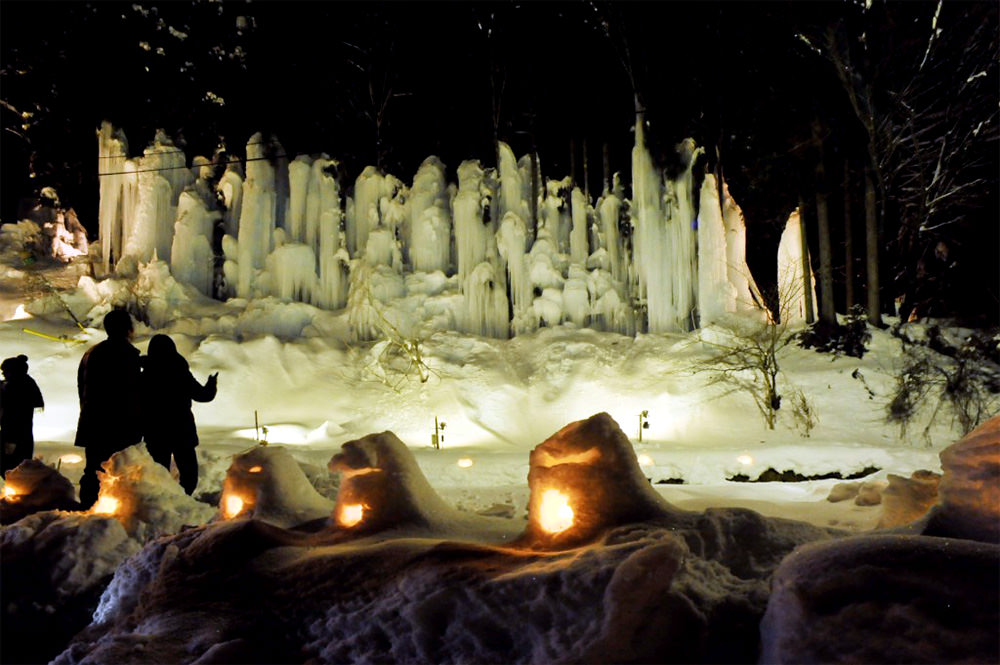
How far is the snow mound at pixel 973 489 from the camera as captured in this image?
123 inches

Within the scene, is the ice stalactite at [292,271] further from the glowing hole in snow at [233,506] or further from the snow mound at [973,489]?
the snow mound at [973,489]

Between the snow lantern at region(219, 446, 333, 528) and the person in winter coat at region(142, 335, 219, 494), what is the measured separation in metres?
1.31

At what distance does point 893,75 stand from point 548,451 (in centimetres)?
1890

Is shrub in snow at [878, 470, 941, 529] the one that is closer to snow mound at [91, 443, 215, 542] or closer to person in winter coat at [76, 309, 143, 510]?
snow mound at [91, 443, 215, 542]

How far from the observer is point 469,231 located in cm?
1800

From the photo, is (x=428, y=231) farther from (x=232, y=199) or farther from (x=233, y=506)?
(x=233, y=506)

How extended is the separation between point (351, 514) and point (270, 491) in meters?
0.95

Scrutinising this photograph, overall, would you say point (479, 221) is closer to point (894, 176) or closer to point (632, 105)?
point (632, 105)

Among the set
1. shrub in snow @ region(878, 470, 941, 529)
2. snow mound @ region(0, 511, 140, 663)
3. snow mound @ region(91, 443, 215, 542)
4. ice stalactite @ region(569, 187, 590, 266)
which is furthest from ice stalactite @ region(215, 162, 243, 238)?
shrub in snow @ region(878, 470, 941, 529)

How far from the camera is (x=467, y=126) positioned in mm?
21781

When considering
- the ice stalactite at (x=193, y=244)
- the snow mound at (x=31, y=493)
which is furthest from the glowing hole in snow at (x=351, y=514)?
the ice stalactite at (x=193, y=244)

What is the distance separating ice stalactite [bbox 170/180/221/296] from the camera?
17.6 metres

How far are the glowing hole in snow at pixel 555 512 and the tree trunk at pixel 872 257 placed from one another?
1585 cm

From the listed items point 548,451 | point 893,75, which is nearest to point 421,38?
point 893,75
